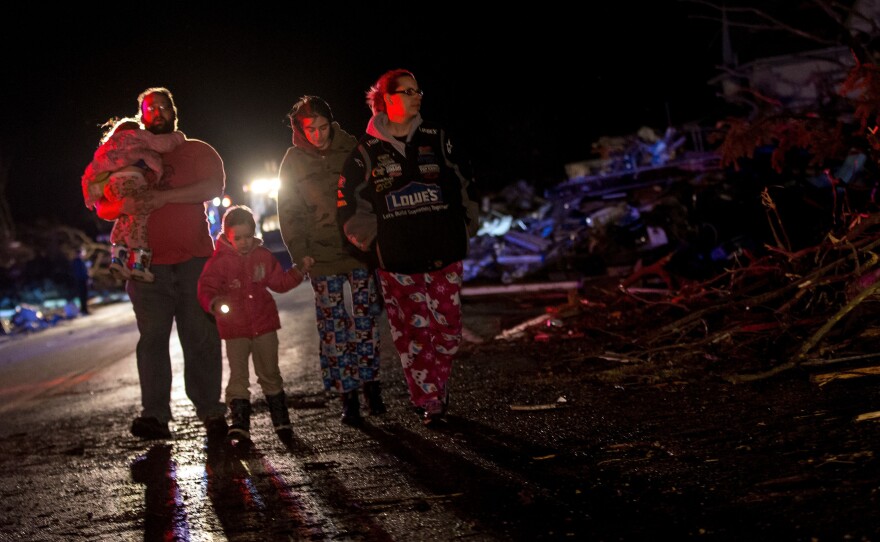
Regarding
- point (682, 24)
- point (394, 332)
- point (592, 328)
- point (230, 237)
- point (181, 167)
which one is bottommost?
point (592, 328)

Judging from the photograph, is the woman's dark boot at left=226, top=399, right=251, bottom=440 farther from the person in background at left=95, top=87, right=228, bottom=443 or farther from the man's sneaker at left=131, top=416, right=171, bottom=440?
the man's sneaker at left=131, top=416, right=171, bottom=440

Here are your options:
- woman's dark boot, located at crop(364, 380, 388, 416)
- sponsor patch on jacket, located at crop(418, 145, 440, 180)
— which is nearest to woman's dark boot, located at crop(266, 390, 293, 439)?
woman's dark boot, located at crop(364, 380, 388, 416)

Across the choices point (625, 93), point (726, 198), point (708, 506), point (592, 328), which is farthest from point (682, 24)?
point (708, 506)

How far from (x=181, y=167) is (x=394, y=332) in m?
1.81

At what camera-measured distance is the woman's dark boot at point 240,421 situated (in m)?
4.87

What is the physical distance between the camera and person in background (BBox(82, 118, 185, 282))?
5.18 metres

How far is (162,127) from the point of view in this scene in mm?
5387

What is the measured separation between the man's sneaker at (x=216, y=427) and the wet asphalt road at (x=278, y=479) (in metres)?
0.08

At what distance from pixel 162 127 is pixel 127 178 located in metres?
0.43

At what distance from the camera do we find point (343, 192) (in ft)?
15.8

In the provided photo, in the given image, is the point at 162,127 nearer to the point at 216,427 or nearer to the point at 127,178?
the point at 127,178

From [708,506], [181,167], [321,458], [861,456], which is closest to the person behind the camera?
[708,506]

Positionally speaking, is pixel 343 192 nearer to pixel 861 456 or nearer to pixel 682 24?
pixel 861 456

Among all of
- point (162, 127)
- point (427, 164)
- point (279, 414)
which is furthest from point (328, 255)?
point (162, 127)
